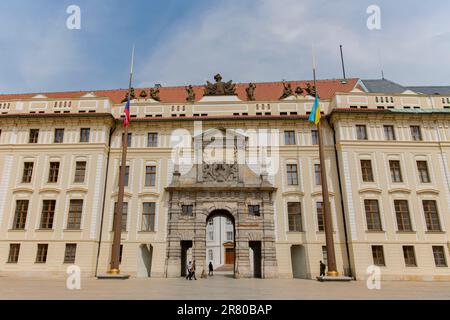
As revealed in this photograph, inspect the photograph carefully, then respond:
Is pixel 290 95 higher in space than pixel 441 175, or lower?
higher

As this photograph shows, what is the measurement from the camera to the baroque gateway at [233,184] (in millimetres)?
26531

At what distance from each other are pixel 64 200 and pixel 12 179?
5635mm

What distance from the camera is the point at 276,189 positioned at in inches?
1118

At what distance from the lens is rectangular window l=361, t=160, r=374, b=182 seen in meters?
28.0

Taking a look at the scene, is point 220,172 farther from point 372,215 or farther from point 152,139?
point 372,215

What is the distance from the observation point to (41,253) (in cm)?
2691

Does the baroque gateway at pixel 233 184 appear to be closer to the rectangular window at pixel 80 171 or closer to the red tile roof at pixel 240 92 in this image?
the rectangular window at pixel 80 171

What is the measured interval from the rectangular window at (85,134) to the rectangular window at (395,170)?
28267 millimetres

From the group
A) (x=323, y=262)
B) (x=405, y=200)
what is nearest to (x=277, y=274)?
(x=323, y=262)

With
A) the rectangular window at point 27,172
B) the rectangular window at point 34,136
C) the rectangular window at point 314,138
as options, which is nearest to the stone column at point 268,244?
the rectangular window at point 314,138

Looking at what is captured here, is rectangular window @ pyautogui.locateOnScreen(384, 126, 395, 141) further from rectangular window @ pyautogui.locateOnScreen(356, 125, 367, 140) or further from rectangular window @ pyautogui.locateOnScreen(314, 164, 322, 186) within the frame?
rectangular window @ pyautogui.locateOnScreen(314, 164, 322, 186)

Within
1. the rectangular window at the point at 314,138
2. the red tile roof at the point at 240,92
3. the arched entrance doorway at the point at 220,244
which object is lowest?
the arched entrance doorway at the point at 220,244

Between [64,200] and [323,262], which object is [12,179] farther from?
[323,262]
